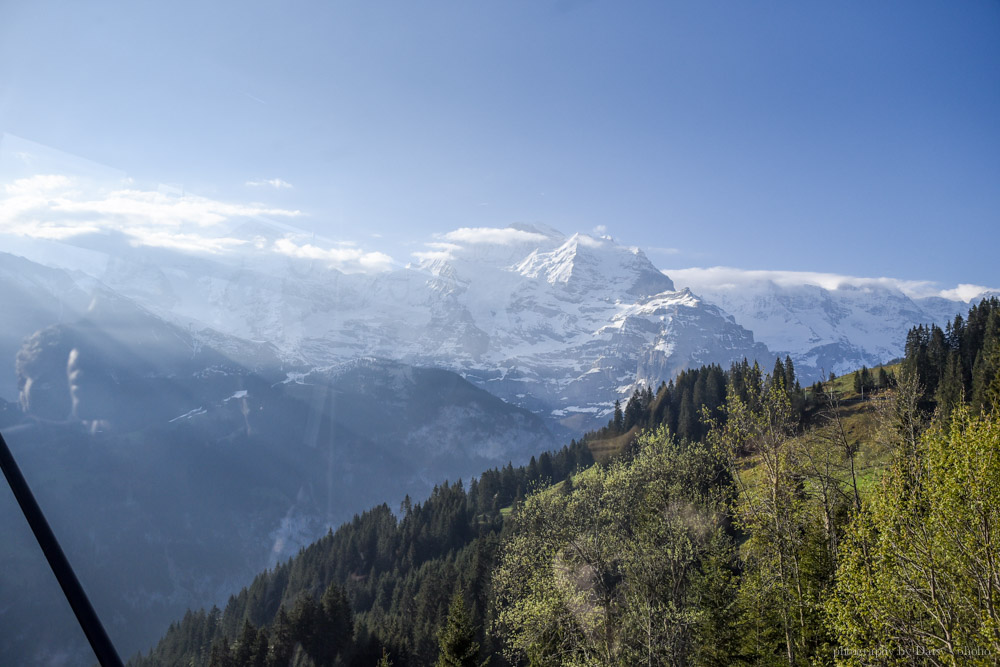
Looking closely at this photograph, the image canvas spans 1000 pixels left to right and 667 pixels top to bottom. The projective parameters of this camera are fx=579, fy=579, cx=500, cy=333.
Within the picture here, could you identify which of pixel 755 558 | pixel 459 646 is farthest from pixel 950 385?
pixel 459 646

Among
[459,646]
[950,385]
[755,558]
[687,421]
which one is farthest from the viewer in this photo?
[687,421]

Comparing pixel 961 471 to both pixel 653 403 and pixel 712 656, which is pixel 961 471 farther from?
pixel 653 403

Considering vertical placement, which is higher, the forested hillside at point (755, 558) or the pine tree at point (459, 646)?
the forested hillside at point (755, 558)

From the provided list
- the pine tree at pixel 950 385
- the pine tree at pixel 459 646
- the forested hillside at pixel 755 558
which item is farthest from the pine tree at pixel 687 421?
the pine tree at pixel 459 646

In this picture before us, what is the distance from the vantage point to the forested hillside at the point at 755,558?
46.9 feet

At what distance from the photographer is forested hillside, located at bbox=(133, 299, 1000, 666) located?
46.9ft

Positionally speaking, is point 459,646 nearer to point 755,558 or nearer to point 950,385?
point 755,558

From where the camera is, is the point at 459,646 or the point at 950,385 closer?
the point at 459,646

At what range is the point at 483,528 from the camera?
119m

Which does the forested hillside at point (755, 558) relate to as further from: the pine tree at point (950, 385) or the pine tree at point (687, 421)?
the pine tree at point (687, 421)

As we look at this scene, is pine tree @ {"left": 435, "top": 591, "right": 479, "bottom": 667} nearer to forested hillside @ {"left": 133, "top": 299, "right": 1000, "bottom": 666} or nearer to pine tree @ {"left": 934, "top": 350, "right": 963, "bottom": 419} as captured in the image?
forested hillside @ {"left": 133, "top": 299, "right": 1000, "bottom": 666}

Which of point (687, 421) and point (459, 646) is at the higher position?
point (687, 421)

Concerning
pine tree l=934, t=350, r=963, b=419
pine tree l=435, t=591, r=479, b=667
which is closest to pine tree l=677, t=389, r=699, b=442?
pine tree l=934, t=350, r=963, b=419

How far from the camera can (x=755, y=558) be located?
31312 mm
